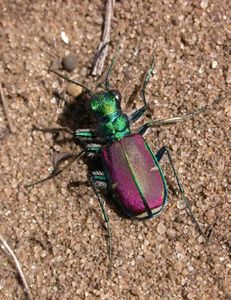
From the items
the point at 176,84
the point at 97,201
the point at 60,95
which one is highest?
the point at 60,95

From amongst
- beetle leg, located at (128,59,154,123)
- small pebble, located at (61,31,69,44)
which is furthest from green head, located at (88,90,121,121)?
small pebble, located at (61,31,69,44)

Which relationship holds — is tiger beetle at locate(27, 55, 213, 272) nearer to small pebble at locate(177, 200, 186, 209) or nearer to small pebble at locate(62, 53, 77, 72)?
small pebble at locate(177, 200, 186, 209)

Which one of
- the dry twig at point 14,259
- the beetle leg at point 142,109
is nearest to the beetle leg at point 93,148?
the beetle leg at point 142,109

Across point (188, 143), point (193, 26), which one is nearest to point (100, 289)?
point (188, 143)

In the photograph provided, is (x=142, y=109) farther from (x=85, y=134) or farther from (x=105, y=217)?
(x=105, y=217)

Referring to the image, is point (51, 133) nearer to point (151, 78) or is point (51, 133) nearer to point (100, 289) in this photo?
point (151, 78)

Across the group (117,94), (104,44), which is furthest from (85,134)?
(104,44)
